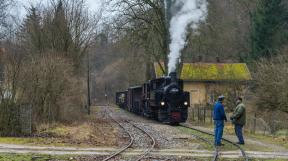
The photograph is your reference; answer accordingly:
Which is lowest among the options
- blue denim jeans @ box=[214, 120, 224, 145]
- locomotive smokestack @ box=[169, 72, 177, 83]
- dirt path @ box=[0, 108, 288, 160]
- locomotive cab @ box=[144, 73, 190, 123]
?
dirt path @ box=[0, 108, 288, 160]

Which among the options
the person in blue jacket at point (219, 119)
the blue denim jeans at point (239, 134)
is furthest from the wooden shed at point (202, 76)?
the person in blue jacket at point (219, 119)

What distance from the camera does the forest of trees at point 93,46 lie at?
69.7 feet

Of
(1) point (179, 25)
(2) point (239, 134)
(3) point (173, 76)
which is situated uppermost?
(1) point (179, 25)

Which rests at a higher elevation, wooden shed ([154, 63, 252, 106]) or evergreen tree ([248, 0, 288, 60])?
evergreen tree ([248, 0, 288, 60])

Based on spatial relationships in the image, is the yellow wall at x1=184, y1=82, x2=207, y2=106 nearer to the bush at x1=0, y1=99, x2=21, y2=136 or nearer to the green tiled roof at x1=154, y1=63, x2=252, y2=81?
the green tiled roof at x1=154, y1=63, x2=252, y2=81

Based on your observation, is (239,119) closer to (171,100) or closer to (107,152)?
(107,152)

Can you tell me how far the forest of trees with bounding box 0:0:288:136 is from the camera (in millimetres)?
21234

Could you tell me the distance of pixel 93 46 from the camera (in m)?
43.1

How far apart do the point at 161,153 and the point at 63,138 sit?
5.41m

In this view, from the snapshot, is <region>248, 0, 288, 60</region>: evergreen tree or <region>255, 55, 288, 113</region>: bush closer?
<region>255, 55, 288, 113</region>: bush

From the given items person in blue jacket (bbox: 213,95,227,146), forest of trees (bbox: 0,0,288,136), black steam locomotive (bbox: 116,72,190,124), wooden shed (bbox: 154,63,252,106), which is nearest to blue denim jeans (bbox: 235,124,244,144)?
person in blue jacket (bbox: 213,95,227,146)

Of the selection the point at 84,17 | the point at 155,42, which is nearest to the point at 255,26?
the point at 155,42

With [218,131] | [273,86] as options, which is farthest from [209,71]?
[218,131]

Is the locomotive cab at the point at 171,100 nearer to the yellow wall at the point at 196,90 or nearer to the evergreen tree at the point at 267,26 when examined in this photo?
the yellow wall at the point at 196,90
